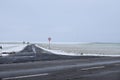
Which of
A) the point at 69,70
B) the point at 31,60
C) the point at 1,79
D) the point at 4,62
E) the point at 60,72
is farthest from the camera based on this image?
the point at 31,60

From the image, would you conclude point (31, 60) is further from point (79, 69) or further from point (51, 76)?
point (51, 76)

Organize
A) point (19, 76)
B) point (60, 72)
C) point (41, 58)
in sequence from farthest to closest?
point (41, 58) < point (60, 72) < point (19, 76)

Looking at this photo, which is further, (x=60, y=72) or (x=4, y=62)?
(x=4, y=62)

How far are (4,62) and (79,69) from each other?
7082mm

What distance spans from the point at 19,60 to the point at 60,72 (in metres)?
7.89

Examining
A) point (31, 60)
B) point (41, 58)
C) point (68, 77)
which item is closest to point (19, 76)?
point (68, 77)

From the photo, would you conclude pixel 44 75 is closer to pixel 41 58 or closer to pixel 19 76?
pixel 19 76

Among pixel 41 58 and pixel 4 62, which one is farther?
pixel 41 58

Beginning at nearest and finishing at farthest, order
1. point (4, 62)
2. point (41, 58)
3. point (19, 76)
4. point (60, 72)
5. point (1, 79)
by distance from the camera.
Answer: point (1, 79) → point (19, 76) → point (60, 72) → point (4, 62) → point (41, 58)

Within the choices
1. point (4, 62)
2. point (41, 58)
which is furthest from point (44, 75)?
point (41, 58)

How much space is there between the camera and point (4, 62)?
19453 mm

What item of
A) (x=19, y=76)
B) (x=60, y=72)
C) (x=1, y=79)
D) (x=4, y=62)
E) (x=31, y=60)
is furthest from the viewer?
→ (x=31, y=60)

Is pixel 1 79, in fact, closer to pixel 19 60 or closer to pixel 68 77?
pixel 68 77

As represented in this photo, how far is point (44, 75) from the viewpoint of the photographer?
1249cm
